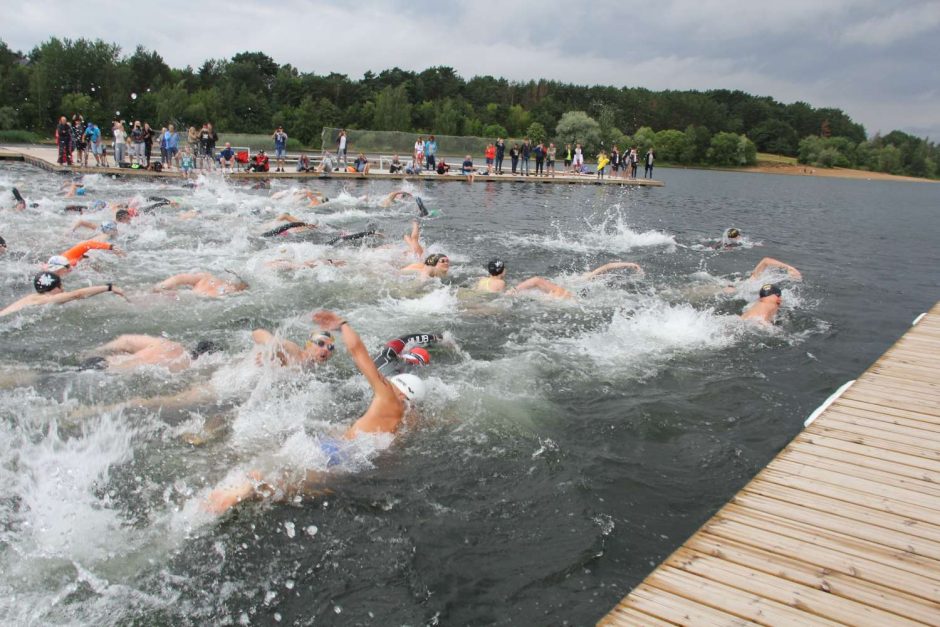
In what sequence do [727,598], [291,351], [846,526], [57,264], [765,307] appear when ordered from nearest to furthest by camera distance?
[727,598], [846,526], [291,351], [57,264], [765,307]

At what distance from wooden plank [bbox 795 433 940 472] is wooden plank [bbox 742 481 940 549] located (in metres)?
0.64

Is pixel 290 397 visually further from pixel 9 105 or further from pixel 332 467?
pixel 9 105

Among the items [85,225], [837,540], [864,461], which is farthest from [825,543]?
[85,225]

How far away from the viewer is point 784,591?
2881 millimetres

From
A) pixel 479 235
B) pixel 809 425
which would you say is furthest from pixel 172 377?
pixel 479 235

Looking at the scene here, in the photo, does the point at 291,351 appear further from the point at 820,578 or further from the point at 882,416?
the point at 882,416

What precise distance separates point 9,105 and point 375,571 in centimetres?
5749

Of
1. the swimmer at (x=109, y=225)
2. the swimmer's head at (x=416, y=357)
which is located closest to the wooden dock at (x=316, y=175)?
the swimmer at (x=109, y=225)

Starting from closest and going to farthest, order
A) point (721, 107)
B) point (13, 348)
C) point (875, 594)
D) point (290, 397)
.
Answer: point (875, 594) < point (290, 397) < point (13, 348) < point (721, 107)

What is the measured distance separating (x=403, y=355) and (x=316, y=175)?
76.3 ft

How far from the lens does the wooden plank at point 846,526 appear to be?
3227mm

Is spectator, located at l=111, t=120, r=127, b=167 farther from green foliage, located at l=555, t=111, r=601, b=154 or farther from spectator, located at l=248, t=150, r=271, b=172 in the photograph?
green foliage, located at l=555, t=111, r=601, b=154

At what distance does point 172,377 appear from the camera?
6.22 metres

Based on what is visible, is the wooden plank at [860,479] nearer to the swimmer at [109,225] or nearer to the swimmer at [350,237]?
the swimmer at [350,237]
